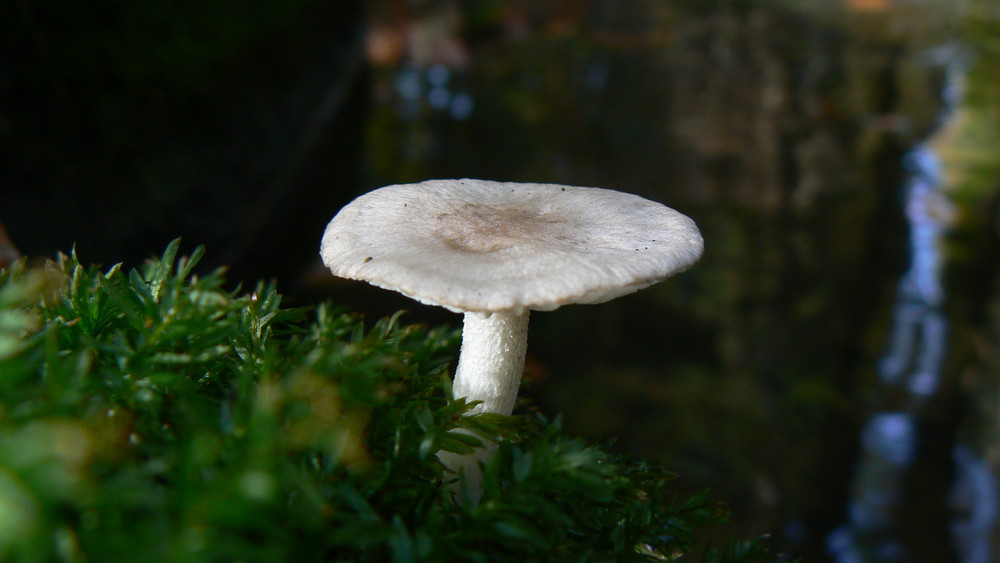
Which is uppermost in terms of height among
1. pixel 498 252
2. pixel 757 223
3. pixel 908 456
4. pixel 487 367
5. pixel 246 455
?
pixel 498 252

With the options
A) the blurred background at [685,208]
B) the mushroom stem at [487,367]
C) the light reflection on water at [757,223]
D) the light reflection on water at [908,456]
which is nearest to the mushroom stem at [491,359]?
the mushroom stem at [487,367]

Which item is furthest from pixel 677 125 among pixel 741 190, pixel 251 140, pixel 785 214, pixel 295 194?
pixel 251 140

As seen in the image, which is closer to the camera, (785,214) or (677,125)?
(785,214)

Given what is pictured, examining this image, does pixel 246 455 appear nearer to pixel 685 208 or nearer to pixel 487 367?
pixel 487 367

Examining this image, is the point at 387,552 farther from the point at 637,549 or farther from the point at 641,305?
the point at 641,305

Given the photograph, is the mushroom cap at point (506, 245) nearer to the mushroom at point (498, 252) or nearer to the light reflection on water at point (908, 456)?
the mushroom at point (498, 252)

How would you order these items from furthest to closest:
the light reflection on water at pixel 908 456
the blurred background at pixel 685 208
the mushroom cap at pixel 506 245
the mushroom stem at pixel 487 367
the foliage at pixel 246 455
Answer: the light reflection on water at pixel 908 456 → the blurred background at pixel 685 208 → the mushroom stem at pixel 487 367 → the mushroom cap at pixel 506 245 → the foliage at pixel 246 455

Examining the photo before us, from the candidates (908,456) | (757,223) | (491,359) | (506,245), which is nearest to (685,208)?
(757,223)
